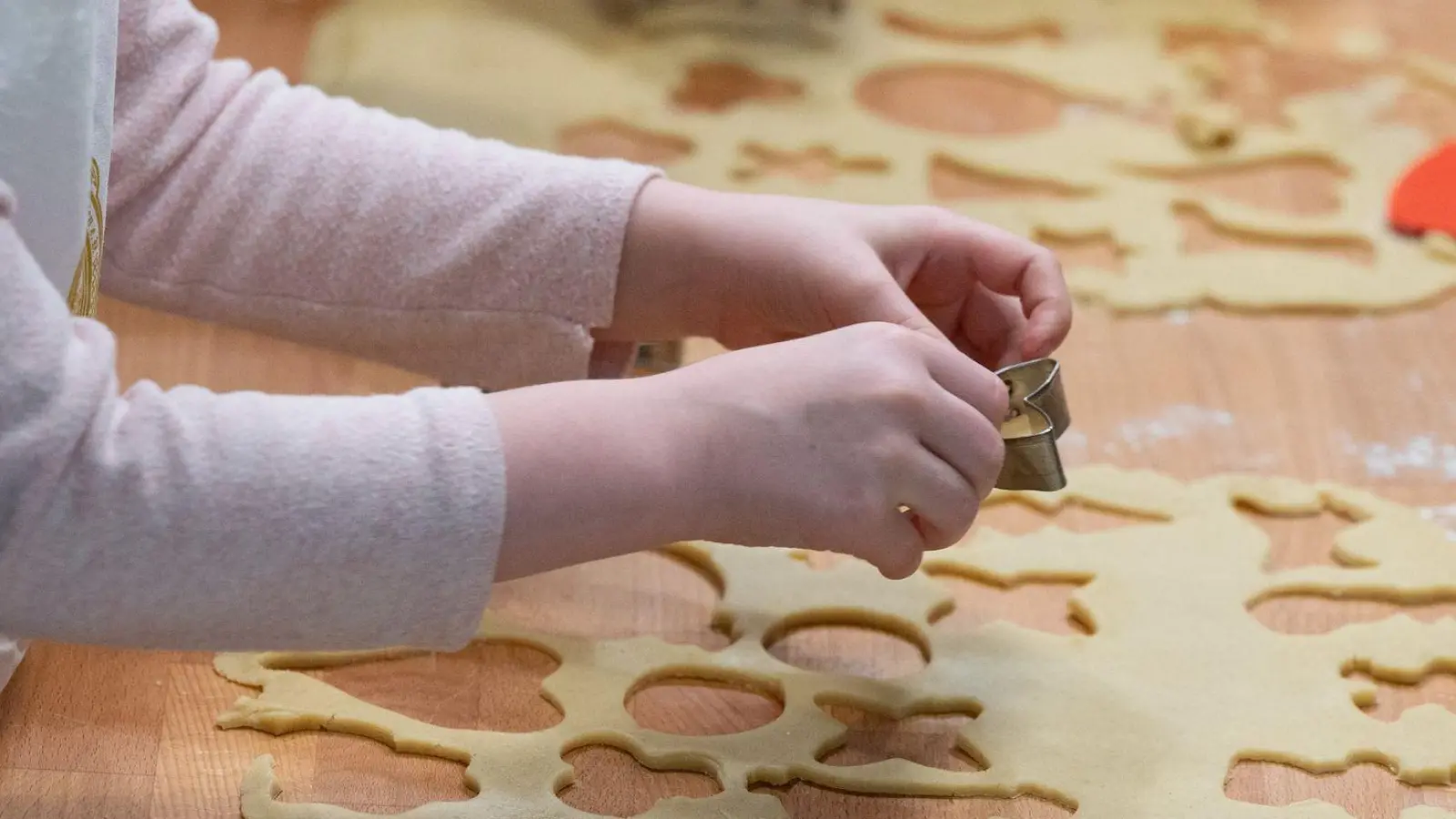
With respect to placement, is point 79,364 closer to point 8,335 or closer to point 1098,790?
point 8,335

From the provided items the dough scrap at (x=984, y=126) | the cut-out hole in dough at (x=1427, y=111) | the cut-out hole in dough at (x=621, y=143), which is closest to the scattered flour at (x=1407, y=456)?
the dough scrap at (x=984, y=126)

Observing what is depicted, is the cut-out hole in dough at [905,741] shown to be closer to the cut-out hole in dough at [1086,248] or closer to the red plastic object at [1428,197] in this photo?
the cut-out hole in dough at [1086,248]

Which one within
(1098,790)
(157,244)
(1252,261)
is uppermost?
(1252,261)

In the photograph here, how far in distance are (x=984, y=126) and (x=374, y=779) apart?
0.64m

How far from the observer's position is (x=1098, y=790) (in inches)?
23.2

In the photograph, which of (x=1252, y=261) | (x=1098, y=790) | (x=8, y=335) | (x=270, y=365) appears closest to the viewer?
(x=8, y=335)

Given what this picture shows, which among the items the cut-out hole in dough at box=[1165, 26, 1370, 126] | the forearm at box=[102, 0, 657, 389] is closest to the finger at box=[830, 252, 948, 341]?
the forearm at box=[102, 0, 657, 389]

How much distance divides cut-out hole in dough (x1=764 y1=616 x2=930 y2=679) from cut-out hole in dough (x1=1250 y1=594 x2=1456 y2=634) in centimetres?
15

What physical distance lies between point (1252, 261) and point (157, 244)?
596 millimetres

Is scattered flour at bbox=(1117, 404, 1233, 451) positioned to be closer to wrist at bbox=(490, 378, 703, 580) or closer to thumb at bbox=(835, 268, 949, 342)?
thumb at bbox=(835, 268, 949, 342)

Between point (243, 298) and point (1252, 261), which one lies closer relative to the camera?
point (243, 298)

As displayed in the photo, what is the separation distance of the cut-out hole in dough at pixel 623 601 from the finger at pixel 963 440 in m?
0.18

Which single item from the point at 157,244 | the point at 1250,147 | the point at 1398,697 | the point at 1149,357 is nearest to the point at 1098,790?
the point at 1398,697

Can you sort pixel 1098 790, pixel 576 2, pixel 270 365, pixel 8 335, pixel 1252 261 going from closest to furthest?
pixel 8 335, pixel 1098 790, pixel 270 365, pixel 1252 261, pixel 576 2
